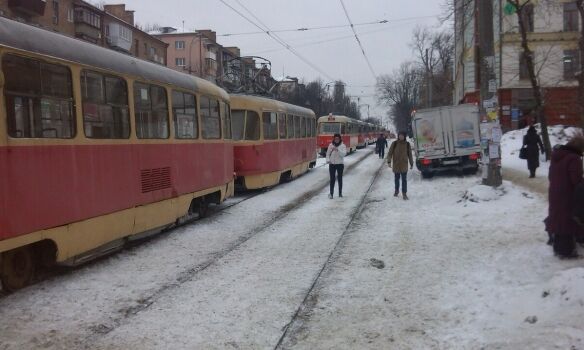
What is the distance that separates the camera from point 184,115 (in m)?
10.1

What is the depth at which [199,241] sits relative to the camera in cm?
922

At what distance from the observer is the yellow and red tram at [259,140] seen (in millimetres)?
15891

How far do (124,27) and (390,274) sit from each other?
176 feet

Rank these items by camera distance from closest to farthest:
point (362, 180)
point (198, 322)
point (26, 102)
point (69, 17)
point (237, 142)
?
1. point (198, 322)
2. point (26, 102)
3. point (237, 142)
4. point (362, 180)
5. point (69, 17)

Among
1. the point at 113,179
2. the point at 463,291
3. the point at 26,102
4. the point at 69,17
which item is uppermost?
the point at 69,17

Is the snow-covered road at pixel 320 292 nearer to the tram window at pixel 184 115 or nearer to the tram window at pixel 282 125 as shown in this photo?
the tram window at pixel 184 115

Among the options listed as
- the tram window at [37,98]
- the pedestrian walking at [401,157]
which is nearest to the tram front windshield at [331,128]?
the pedestrian walking at [401,157]

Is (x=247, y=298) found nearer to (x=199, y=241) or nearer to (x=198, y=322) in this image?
(x=198, y=322)

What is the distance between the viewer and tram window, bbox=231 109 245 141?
15906 millimetres

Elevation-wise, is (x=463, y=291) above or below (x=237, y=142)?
below

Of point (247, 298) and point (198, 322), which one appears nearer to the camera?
point (198, 322)

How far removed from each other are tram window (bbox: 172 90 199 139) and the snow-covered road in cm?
178

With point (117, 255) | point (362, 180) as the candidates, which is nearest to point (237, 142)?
point (362, 180)

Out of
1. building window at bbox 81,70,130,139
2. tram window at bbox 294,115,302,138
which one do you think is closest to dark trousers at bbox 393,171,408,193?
tram window at bbox 294,115,302,138
